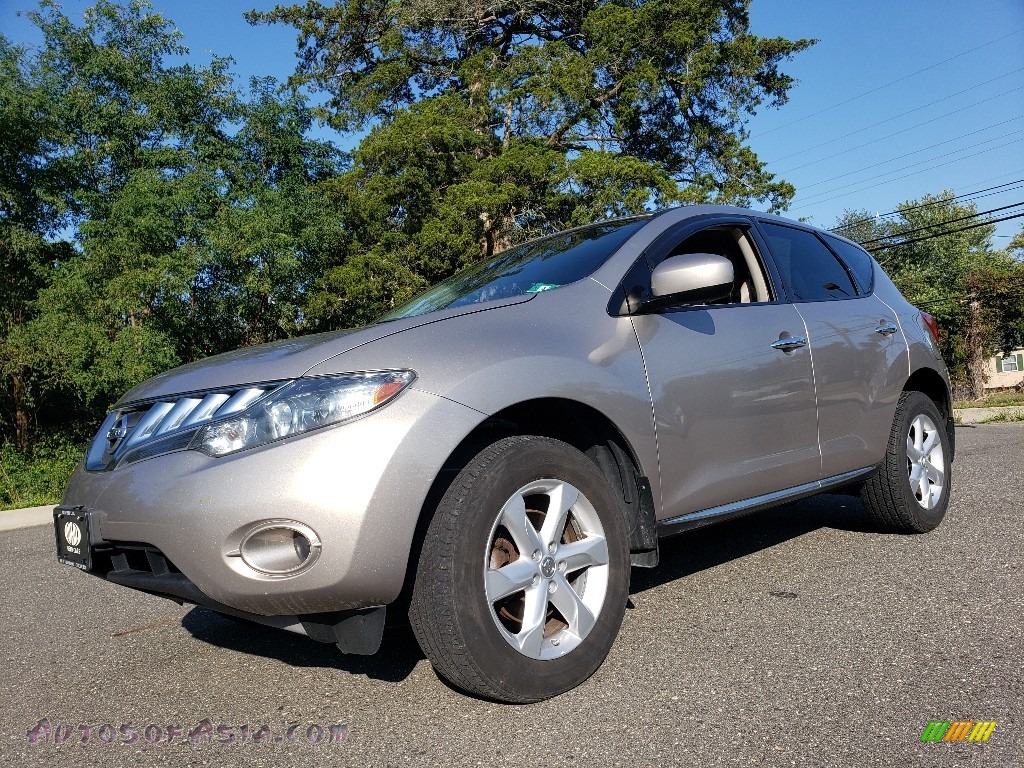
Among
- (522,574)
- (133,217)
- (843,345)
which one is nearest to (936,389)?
(843,345)

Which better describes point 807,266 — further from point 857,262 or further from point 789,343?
point 789,343

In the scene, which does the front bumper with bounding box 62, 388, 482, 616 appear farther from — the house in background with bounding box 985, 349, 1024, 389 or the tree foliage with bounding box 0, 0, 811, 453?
the house in background with bounding box 985, 349, 1024, 389

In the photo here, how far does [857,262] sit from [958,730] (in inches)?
116

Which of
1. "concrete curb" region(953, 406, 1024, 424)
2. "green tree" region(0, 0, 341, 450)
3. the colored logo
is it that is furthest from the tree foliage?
the colored logo

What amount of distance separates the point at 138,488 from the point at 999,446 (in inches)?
344

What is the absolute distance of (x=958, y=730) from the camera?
84.3 inches

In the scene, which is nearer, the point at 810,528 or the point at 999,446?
the point at 810,528

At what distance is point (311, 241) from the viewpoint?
1555 centimetres

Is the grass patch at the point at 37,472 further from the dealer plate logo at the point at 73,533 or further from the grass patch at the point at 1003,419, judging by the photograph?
the grass patch at the point at 1003,419

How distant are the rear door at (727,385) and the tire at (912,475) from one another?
2.74 ft

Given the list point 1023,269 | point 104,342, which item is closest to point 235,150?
point 104,342

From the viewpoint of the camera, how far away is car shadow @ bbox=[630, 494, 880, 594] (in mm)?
3980

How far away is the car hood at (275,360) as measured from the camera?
239 cm

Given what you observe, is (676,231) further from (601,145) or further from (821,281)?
(601,145)
